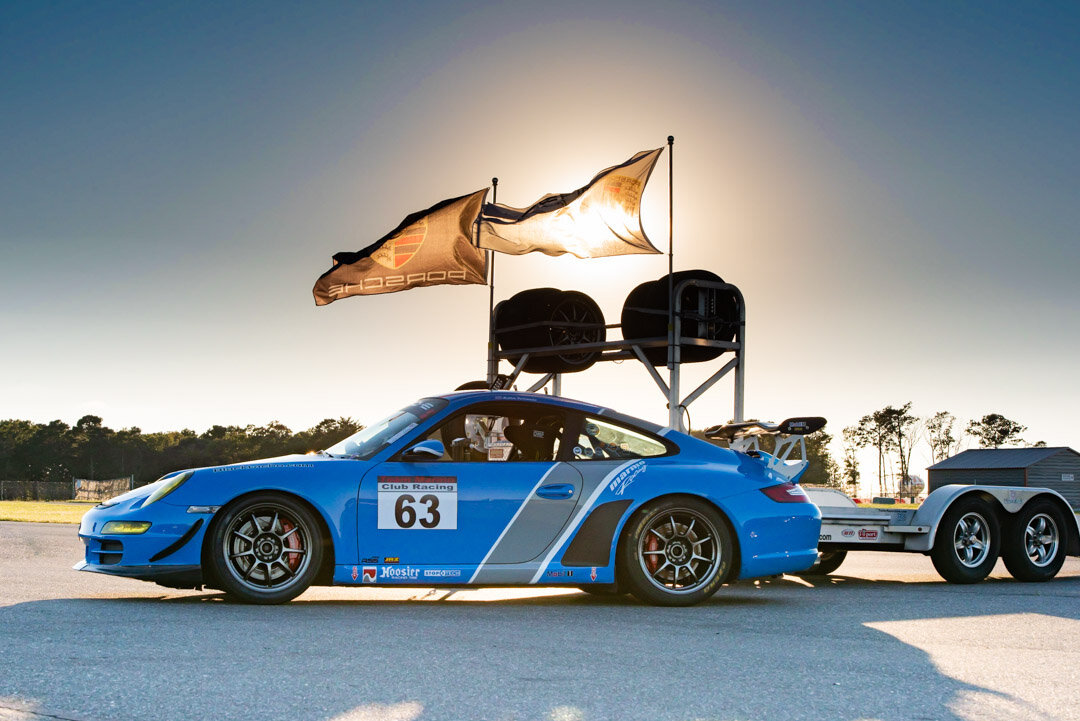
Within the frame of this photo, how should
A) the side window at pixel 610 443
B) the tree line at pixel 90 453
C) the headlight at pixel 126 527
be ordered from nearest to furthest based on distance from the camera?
1. the headlight at pixel 126 527
2. the side window at pixel 610 443
3. the tree line at pixel 90 453

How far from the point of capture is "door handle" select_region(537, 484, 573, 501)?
6910 millimetres

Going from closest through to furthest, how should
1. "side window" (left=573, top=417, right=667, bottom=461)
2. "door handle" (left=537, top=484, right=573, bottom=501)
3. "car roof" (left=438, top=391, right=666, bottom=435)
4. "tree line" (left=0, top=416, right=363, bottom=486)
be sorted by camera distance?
"door handle" (left=537, top=484, right=573, bottom=501)
"side window" (left=573, top=417, right=667, bottom=461)
"car roof" (left=438, top=391, right=666, bottom=435)
"tree line" (left=0, top=416, right=363, bottom=486)

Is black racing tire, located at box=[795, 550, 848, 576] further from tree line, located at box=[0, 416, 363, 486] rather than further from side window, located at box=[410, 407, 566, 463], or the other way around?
tree line, located at box=[0, 416, 363, 486]

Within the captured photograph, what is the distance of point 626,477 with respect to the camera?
708 cm

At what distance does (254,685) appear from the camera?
161 inches

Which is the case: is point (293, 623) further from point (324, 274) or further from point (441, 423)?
point (324, 274)

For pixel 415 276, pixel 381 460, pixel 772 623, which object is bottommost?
pixel 772 623

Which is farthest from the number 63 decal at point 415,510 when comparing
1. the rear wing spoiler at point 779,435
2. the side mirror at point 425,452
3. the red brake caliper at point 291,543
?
the rear wing spoiler at point 779,435

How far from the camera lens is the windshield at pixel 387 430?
702cm

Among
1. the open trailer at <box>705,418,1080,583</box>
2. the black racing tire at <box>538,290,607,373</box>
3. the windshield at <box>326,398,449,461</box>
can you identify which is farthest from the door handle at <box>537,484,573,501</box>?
the black racing tire at <box>538,290,607,373</box>

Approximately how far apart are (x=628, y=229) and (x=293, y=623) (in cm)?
1068

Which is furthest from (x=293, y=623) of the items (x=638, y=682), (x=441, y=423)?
(x=638, y=682)

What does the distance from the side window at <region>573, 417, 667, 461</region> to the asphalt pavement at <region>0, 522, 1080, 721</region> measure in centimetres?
101

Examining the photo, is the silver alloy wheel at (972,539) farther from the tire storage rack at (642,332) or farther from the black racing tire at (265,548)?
the tire storage rack at (642,332)
